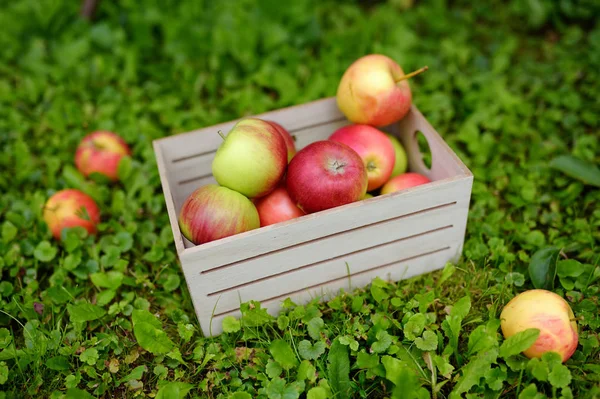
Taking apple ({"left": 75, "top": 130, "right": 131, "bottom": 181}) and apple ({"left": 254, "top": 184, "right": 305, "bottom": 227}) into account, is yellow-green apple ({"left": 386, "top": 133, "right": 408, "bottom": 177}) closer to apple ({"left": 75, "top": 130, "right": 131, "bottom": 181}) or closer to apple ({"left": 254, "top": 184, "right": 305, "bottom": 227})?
apple ({"left": 254, "top": 184, "right": 305, "bottom": 227})

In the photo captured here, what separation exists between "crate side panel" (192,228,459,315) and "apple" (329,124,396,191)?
302 millimetres

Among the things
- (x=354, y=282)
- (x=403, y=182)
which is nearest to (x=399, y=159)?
(x=403, y=182)

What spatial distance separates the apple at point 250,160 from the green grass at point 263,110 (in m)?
0.47

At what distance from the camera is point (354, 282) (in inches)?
86.4

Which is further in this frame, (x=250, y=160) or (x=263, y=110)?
(x=263, y=110)

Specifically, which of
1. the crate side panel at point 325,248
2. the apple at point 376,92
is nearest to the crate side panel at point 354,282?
the crate side panel at point 325,248

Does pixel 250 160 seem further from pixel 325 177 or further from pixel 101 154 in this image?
pixel 101 154

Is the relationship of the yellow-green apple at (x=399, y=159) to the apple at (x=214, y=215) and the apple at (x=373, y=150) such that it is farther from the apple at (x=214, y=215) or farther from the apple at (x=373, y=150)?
the apple at (x=214, y=215)

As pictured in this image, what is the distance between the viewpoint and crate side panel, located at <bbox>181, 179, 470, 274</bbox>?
184 centimetres

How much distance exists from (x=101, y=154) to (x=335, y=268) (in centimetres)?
138

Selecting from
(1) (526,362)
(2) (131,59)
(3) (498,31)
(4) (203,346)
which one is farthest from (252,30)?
(1) (526,362)

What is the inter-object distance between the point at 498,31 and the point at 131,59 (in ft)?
7.78

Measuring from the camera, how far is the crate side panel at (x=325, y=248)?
193 centimetres

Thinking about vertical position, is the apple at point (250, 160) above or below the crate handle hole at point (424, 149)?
above
